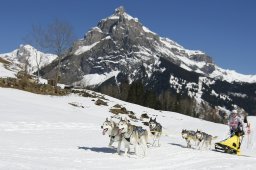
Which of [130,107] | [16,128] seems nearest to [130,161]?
[16,128]

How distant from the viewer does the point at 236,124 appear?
71.7ft

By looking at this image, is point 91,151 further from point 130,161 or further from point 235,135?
point 235,135

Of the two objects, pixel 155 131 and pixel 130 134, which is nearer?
pixel 130 134

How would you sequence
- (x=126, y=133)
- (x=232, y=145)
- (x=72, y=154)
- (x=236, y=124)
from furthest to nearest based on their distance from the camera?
(x=236, y=124)
(x=232, y=145)
(x=126, y=133)
(x=72, y=154)

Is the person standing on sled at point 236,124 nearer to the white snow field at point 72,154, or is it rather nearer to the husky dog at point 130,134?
the white snow field at point 72,154

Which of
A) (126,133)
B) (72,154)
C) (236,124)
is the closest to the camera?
(72,154)

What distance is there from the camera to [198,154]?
18.1 m

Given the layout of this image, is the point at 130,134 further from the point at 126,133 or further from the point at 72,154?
the point at 72,154

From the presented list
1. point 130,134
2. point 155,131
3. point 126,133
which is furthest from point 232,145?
point 126,133

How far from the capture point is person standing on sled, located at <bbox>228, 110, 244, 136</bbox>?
21406mm

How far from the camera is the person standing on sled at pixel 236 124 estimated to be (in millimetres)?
21406

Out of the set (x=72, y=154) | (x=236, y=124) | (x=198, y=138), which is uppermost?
(x=236, y=124)

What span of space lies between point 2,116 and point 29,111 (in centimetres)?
532

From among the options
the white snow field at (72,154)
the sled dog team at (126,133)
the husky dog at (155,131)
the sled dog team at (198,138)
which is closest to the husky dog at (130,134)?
the sled dog team at (126,133)
